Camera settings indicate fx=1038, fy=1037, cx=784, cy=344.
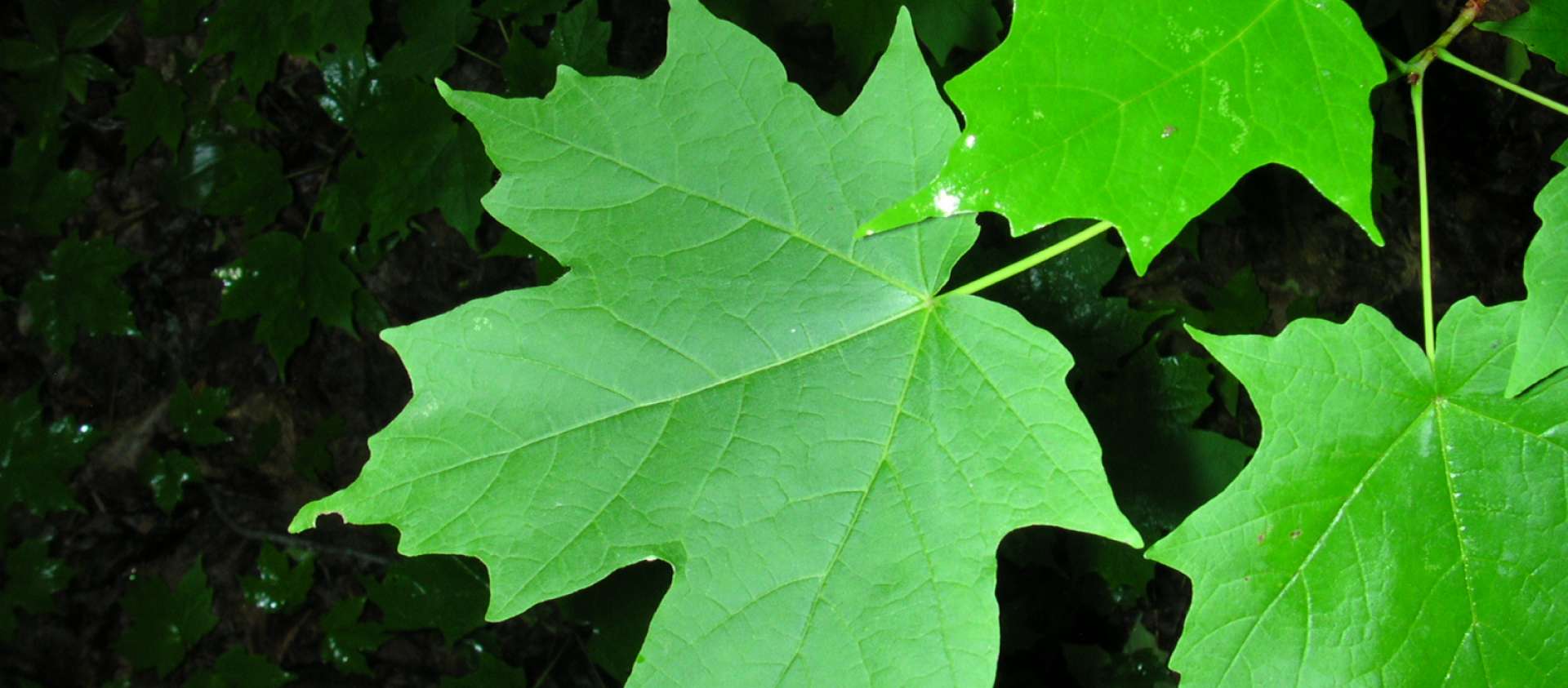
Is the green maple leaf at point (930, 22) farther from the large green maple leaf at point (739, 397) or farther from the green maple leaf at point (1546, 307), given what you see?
the green maple leaf at point (1546, 307)

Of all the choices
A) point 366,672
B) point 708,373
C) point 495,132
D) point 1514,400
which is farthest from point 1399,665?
point 366,672

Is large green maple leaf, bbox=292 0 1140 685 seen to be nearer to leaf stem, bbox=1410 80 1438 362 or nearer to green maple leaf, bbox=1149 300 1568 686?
green maple leaf, bbox=1149 300 1568 686

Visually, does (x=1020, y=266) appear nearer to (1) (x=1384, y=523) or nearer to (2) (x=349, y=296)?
(1) (x=1384, y=523)

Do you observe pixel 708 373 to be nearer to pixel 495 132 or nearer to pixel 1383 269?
pixel 495 132

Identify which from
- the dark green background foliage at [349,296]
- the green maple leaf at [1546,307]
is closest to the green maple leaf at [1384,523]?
the green maple leaf at [1546,307]

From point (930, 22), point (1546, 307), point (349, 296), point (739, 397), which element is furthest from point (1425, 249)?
point (349, 296)
